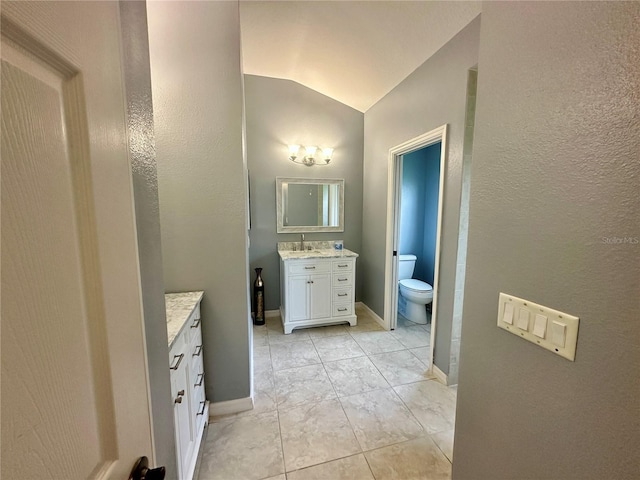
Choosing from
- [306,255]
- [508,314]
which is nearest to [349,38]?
[306,255]

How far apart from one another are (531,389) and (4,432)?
3.56 ft

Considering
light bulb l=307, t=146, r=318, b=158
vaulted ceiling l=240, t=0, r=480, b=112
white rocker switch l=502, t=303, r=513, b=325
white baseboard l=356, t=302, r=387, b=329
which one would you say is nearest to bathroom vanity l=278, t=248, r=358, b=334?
white baseboard l=356, t=302, r=387, b=329

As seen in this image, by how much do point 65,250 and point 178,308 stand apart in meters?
1.15

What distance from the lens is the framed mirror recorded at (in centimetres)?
329

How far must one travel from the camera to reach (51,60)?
1.07 feet

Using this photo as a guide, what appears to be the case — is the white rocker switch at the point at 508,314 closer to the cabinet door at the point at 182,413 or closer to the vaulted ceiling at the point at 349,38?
the cabinet door at the point at 182,413

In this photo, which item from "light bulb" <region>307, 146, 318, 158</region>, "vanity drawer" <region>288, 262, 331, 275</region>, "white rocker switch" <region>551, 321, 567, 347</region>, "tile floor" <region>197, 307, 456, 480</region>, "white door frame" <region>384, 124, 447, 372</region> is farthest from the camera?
"light bulb" <region>307, 146, 318, 158</region>

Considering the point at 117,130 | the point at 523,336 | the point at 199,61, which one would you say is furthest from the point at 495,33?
the point at 199,61

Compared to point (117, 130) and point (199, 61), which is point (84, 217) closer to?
point (117, 130)

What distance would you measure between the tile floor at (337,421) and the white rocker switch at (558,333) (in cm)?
118

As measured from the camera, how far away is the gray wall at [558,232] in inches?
22.4

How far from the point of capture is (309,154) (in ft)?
10.5

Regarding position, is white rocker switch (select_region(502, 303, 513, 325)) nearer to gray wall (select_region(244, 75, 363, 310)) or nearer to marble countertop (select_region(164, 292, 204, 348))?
marble countertop (select_region(164, 292, 204, 348))

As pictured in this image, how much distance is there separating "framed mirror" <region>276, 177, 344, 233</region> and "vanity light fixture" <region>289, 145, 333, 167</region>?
22 centimetres
